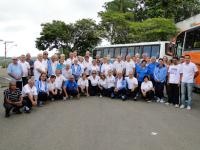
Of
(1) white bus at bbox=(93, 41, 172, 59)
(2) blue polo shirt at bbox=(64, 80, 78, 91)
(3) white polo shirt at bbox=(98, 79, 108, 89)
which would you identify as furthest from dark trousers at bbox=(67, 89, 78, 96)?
(1) white bus at bbox=(93, 41, 172, 59)

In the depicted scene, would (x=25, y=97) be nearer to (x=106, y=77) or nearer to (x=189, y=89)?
(x=106, y=77)

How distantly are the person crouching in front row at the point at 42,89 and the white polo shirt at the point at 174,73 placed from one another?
4.75 m

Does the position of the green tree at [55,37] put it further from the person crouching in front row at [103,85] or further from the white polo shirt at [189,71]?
the white polo shirt at [189,71]

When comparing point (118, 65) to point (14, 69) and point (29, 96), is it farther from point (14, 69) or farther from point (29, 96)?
point (29, 96)

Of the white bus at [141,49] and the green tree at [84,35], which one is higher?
the green tree at [84,35]

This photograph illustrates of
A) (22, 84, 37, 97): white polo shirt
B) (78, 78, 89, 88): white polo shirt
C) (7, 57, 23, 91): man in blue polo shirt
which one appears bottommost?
(22, 84, 37, 97): white polo shirt

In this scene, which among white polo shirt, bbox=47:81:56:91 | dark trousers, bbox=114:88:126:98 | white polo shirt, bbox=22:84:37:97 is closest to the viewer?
white polo shirt, bbox=22:84:37:97

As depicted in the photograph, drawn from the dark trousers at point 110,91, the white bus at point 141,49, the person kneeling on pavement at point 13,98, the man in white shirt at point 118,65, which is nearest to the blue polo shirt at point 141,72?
the man in white shirt at point 118,65

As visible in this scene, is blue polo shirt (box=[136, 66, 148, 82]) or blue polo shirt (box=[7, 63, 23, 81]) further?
blue polo shirt (box=[136, 66, 148, 82])

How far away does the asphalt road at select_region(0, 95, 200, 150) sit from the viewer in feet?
24.2

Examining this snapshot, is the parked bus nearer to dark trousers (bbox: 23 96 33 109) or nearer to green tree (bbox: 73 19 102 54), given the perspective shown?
dark trousers (bbox: 23 96 33 109)

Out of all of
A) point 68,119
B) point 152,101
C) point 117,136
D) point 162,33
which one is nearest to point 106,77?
point 152,101

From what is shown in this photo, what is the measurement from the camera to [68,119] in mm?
10188

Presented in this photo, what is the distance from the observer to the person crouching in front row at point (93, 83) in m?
15.7
